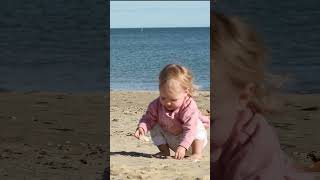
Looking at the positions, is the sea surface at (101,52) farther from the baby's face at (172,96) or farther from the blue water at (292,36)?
the baby's face at (172,96)

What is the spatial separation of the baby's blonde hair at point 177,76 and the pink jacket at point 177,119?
0.10 metres

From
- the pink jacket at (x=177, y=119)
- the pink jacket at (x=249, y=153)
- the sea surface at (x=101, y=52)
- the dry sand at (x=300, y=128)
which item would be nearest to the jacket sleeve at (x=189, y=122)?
the pink jacket at (x=177, y=119)

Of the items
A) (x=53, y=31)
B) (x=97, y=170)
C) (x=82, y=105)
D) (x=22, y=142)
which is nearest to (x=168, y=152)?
(x=97, y=170)

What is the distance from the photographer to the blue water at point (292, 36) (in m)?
8.41

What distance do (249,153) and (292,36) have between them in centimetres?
1549

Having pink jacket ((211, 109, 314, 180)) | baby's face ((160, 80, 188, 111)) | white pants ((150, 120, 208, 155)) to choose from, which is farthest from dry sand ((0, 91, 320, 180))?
pink jacket ((211, 109, 314, 180))

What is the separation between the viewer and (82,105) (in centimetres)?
722

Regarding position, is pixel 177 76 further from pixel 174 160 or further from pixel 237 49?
pixel 237 49

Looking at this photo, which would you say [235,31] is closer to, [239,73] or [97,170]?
[239,73]

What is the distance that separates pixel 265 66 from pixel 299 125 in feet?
12.5

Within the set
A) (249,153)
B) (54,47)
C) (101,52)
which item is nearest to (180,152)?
(249,153)

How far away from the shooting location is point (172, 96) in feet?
13.1

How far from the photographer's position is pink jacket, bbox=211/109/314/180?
193 centimetres

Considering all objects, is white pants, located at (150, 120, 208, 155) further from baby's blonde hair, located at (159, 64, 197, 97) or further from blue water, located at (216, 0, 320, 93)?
blue water, located at (216, 0, 320, 93)
